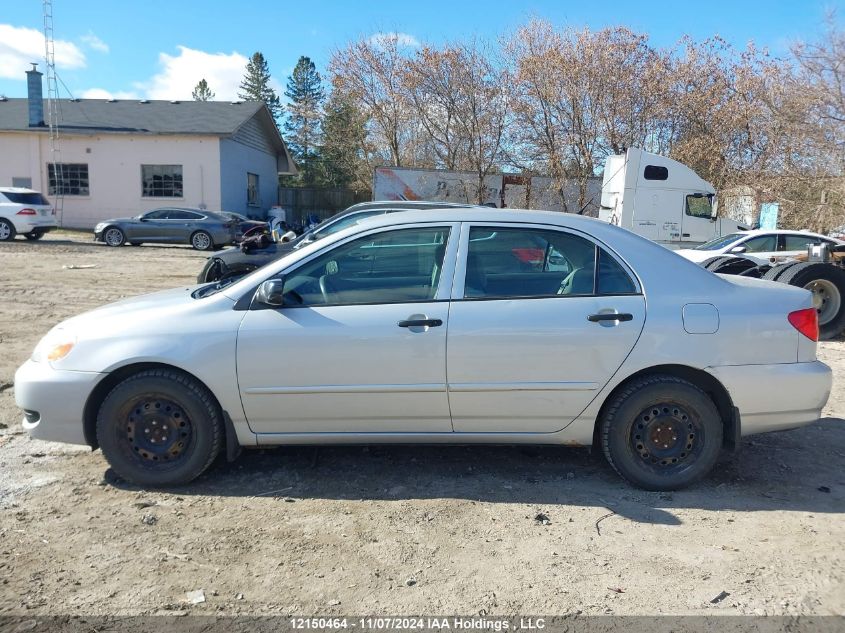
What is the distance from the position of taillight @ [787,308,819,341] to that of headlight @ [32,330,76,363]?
14.1ft

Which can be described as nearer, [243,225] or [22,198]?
[22,198]

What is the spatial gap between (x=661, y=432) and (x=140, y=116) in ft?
99.1

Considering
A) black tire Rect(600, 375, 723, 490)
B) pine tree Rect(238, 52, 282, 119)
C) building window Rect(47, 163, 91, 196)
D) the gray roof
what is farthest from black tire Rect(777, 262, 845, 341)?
pine tree Rect(238, 52, 282, 119)

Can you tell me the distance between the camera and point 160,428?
157 inches

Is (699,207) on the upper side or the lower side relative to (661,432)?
upper

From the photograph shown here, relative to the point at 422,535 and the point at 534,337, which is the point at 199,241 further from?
the point at 422,535

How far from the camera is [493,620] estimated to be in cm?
283

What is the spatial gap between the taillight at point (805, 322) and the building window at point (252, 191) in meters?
29.7

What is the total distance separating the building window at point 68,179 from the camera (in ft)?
92.4

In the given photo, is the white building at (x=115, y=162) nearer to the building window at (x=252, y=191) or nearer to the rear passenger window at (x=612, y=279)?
the building window at (x=252, y=191)

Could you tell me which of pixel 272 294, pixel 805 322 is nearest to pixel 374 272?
pixel 272 294

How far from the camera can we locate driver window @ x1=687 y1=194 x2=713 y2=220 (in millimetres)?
15961

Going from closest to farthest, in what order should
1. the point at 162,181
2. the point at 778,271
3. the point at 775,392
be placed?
the point at 775,392, the point at 778,271, the point at 162,181

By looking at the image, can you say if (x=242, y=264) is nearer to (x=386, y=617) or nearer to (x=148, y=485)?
(x=148, y=485)
